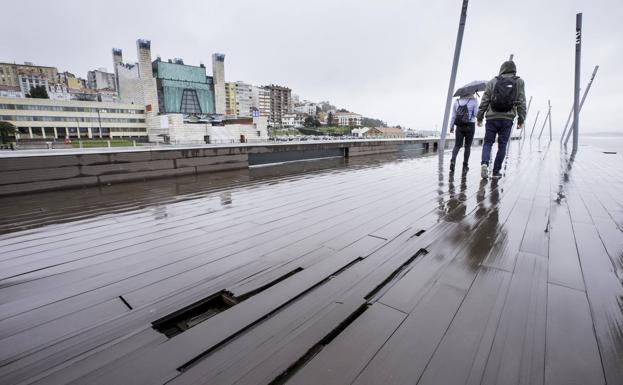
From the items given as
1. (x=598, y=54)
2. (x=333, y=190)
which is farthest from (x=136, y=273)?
(x=598, y=54)

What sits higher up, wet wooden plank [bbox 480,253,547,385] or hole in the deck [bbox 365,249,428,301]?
hole in the deck [bbox 365,249,428,301]

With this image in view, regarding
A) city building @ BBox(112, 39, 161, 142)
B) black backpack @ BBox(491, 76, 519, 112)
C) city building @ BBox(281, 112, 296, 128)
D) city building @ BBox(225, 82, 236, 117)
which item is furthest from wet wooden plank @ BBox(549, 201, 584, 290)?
city building @ BBox(281, 112, 296, 128)

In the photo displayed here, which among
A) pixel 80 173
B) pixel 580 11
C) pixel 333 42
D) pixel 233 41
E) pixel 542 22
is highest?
pixel 233 41

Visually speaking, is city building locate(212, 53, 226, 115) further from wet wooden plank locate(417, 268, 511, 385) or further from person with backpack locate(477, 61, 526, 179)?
wet wooden plank locate(417, 268, 511, 385)

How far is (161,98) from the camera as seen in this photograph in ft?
228

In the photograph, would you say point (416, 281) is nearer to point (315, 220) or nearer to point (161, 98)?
point (315, 220)

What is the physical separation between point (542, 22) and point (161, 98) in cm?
7791

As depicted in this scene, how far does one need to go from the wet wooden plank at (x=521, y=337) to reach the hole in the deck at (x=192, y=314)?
0.92 meters

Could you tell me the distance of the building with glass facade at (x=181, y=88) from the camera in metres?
68.7

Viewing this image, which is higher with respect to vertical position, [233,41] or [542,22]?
[233,41]

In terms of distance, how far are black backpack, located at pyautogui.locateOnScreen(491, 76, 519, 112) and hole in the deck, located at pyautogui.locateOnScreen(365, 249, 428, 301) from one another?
3390mm

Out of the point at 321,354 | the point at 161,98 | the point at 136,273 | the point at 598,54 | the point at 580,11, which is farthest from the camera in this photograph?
the point at 161,98

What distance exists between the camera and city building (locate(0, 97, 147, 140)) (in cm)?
5128

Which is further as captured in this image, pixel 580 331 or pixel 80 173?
pixel 80 173
